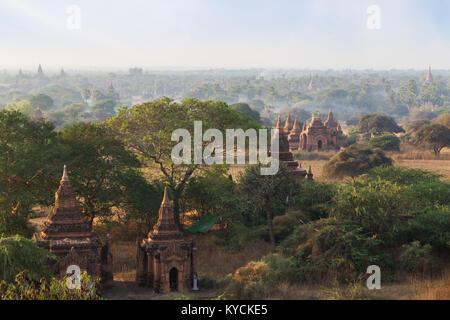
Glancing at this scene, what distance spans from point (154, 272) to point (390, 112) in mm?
150583

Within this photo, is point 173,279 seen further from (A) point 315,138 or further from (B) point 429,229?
(A) point 315,138

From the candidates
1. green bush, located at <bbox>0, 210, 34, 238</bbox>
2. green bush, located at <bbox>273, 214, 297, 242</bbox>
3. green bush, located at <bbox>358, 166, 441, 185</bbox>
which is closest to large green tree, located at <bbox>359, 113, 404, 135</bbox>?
green bush, located at <bbox>358, 166, 441, 185</bbox>

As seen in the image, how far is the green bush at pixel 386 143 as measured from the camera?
61.7 metres

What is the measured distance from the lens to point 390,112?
160250 mm

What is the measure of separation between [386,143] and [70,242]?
48946 millimetres

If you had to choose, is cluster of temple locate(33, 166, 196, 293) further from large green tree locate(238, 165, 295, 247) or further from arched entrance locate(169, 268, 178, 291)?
large green tree locate(238, 165, 295, 247)

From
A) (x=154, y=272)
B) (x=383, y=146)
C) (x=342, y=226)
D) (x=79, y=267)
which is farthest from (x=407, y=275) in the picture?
(x=383, y=146)

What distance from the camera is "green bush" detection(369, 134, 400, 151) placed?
203 feet

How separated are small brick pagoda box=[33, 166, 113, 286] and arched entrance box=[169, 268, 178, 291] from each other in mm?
2154

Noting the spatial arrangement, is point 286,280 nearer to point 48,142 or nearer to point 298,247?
point 298,247

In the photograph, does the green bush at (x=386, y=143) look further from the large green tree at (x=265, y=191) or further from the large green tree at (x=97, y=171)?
the large green tree at (x=97, y=171)

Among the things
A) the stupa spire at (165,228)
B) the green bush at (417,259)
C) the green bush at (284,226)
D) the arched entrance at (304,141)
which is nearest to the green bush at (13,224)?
the stupa spire at (165,228)

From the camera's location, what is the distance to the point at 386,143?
61.5 metres

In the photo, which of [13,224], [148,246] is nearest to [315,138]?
[13,224]
